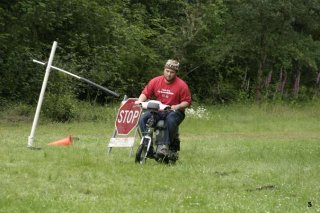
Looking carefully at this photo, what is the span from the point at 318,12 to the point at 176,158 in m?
19.2

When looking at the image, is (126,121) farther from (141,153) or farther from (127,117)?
(141,153)

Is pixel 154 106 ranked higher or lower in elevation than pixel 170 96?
lower

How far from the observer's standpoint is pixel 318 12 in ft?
91.4

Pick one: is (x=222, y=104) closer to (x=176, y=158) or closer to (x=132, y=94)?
(x=132, y=94)

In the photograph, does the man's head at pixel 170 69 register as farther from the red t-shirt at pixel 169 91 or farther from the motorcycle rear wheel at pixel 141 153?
the motorcycle rear wheel at pixel 141 153

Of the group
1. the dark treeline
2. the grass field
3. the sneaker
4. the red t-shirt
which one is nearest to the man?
the red t-shirt

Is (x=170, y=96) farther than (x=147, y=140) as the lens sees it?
Yes

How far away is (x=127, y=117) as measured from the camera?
1100cm

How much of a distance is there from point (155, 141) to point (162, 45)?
18.5 meters

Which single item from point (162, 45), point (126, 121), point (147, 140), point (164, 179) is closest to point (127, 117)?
point (126, 121)

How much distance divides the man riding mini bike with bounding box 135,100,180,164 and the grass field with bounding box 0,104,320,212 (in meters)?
0.20

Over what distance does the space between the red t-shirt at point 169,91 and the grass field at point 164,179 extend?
1046 mm

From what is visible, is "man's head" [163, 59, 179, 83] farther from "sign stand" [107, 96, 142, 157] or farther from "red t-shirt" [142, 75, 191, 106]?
"sign stand" [107, 96, 142, 157]

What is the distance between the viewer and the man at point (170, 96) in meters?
10.4
